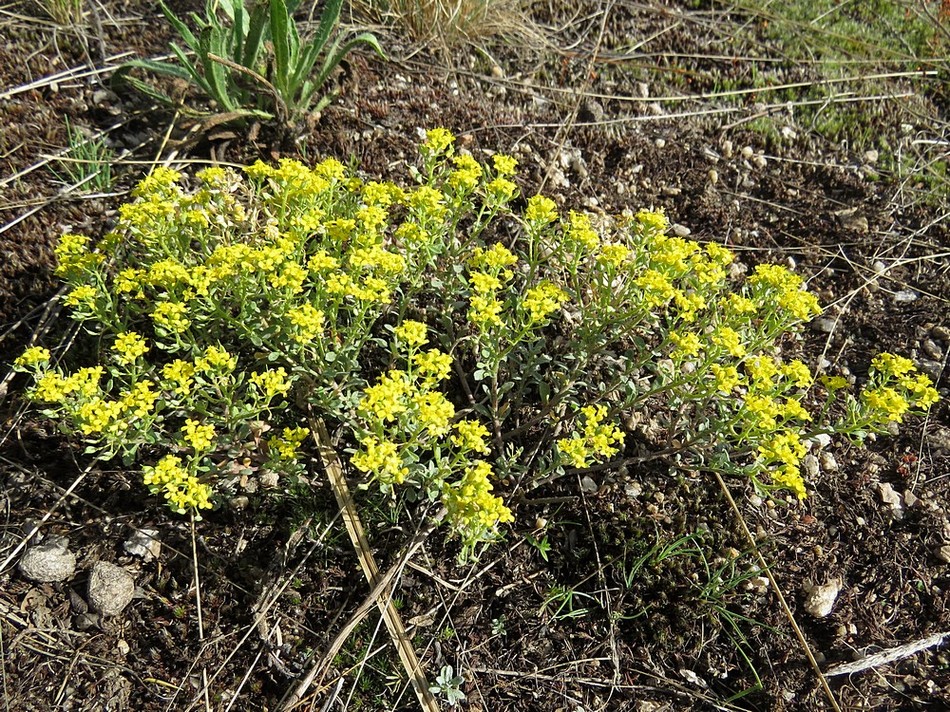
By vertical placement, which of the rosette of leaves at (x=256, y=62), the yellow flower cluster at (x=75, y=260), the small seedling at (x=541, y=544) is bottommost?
the small seedling at (x=541, y=544)

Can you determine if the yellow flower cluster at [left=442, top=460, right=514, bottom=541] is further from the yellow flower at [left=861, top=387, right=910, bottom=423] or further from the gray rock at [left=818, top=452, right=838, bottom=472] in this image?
the gray rock at [left=818, top=452, right=838, bottom=472]

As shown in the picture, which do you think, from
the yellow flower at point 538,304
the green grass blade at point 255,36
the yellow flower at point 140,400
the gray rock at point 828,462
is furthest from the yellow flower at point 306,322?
the gray rock at point 828,462

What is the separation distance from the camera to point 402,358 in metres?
2.67

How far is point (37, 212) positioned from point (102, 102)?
0.84 meters

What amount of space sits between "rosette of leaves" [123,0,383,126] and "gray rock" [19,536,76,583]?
6.76 ft

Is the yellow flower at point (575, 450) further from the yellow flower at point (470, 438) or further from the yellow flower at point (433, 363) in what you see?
the yellow flower at point (433, 363)

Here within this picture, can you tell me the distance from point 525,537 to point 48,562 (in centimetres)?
163

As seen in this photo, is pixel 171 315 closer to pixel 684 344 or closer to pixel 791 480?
pixel 684 344

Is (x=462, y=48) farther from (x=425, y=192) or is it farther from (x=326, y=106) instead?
(x=425, y=192)

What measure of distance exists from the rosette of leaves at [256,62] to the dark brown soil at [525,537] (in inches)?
6.4

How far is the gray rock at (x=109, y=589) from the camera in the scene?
2344 millimetres

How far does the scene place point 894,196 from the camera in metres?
3.98

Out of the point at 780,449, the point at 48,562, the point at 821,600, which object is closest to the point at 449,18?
the point at 780,449

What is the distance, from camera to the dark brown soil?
233 centimetres
